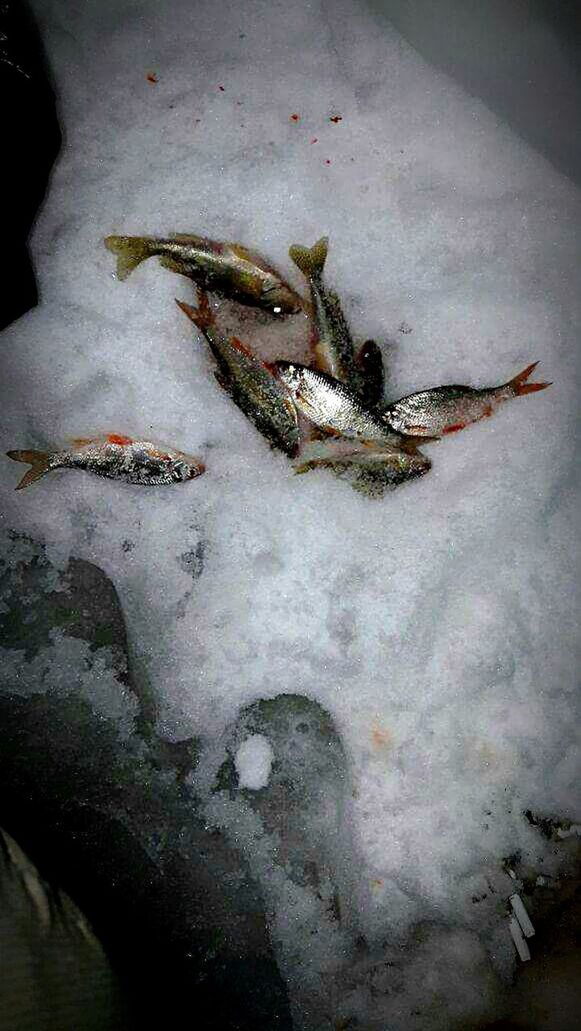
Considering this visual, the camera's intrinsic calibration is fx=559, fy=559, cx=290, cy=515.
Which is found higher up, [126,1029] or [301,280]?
[301,280]

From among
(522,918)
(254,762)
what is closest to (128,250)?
(254,762)

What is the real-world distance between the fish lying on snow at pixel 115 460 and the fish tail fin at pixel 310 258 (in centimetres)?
90

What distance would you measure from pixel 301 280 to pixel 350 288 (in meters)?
0.21

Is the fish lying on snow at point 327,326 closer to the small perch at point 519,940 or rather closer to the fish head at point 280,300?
the fish head at point 280,300

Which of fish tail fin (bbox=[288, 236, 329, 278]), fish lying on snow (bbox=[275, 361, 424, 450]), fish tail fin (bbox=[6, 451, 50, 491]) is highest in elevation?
fish tail fin (bbox=[288, 236, 329, 278])

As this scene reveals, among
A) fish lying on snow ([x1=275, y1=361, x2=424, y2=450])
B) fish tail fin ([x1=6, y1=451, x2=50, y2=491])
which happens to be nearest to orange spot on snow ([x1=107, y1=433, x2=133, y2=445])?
fish tail fin ([x1=6, y1=451, x2=50, y2=491])

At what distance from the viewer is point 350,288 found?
7.87ft

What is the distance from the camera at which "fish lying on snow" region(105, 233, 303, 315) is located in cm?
220

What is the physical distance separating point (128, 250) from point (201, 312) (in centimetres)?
39

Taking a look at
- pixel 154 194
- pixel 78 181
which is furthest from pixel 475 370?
pixel 78 181

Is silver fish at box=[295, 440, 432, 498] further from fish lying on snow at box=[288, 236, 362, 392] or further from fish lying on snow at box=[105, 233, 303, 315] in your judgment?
fish lying on snow at box=[105, 233, 303, 315]

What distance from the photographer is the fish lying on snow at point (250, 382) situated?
2.23 m

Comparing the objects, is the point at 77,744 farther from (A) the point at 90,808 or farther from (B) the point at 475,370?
(B) the point at 475,370

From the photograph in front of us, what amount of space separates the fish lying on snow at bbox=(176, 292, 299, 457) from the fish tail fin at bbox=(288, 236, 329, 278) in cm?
39
